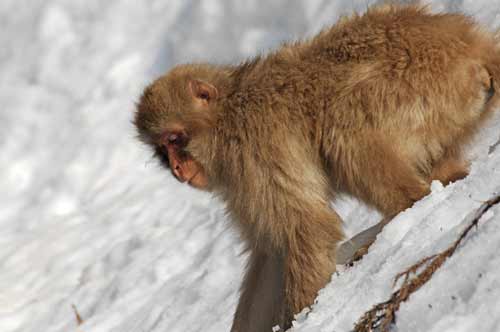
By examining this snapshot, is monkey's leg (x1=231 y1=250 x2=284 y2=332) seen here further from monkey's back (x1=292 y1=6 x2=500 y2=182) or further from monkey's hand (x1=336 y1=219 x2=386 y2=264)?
monkey's back (x1=292 y1=6 x2=500 y2=182)

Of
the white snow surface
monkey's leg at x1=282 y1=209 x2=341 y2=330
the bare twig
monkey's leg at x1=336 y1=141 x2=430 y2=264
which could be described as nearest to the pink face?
the white snow surface

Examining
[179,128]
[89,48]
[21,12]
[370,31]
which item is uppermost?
[21,12]

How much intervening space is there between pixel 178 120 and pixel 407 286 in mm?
2119

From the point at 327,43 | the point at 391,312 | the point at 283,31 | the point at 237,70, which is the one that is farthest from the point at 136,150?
the point at 391,312

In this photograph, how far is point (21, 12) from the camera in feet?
39.4

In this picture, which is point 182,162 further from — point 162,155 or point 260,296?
point 260,296

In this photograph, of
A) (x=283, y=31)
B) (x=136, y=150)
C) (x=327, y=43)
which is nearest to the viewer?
(x=327, y=43)

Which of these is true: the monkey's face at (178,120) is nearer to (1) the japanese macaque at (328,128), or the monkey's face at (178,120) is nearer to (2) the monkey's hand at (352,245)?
(1) the japanese macaque at (328,128)

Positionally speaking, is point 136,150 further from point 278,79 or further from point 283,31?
point 278,79

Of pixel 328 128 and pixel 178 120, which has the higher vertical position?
pixel 178 120

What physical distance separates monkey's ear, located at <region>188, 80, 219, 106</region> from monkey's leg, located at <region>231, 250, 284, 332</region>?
2.55 ft

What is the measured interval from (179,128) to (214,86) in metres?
0.27

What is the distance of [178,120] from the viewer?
439cm

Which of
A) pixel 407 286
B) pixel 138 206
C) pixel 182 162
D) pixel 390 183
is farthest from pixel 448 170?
pixel 138 206
